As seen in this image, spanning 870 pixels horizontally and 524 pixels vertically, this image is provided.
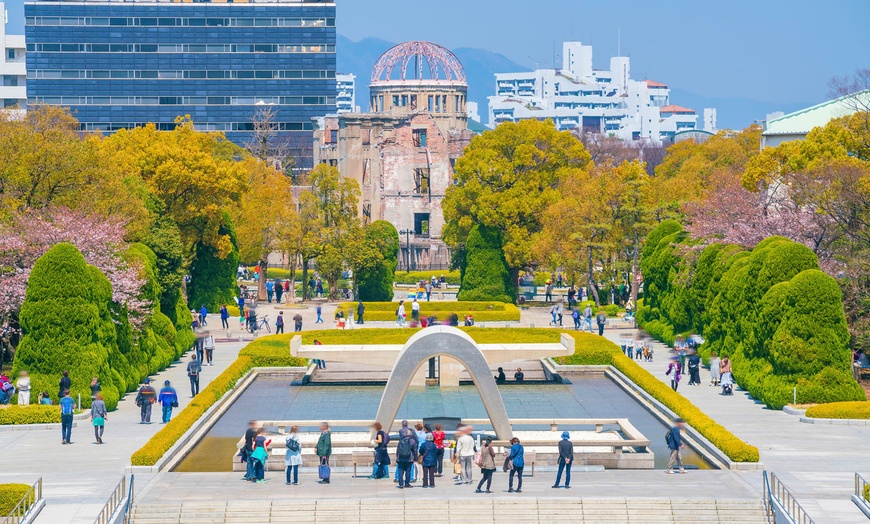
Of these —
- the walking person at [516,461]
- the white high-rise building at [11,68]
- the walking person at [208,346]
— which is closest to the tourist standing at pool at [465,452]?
the walking person at [516,461]

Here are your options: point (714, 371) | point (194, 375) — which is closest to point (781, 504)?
point (714, 371)

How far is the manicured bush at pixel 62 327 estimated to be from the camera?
1848 inches

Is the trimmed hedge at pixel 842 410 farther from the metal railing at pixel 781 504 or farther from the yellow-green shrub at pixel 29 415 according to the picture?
the yellow-green shrub at pixel 29 415

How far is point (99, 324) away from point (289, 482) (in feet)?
49.0

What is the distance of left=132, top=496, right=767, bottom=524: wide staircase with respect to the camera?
33344 millimetres

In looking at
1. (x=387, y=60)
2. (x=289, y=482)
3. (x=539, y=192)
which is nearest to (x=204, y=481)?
(x=289, y=482)

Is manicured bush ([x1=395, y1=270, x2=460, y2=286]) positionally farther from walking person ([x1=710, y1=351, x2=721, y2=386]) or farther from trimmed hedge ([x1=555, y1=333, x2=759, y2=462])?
walking person ([x1=710, y1=351, x2=721, y2=386])

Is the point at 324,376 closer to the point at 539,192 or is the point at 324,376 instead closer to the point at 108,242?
the point at 108,242

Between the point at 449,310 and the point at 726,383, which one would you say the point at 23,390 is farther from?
the point at 449,310

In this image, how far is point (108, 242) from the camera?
180 feet

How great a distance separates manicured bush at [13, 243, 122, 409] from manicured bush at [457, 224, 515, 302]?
4132 centimetres

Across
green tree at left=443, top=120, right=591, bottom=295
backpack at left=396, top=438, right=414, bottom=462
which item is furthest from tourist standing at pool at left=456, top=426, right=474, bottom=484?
green tree at left=443, top=120, right=591, bottom=295

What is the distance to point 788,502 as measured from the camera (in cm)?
3347

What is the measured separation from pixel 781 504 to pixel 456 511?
6.92 metres
